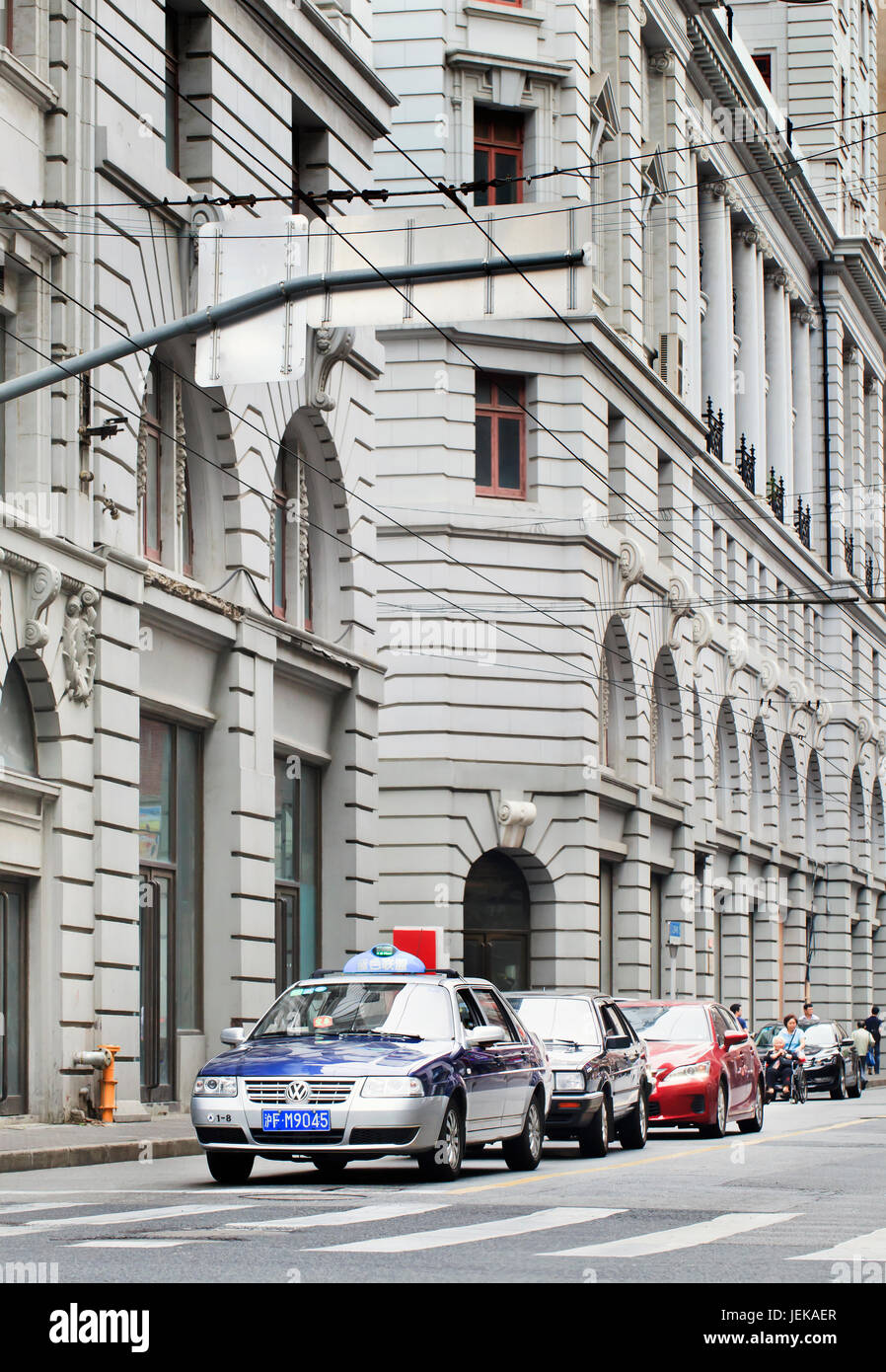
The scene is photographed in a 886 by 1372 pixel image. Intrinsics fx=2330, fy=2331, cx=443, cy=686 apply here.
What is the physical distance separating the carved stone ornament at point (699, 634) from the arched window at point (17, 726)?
28.9m

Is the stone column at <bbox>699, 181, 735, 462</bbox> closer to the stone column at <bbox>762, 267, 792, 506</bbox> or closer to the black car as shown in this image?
the stone column at <bbox>762, 267, 792, 506</bbox>

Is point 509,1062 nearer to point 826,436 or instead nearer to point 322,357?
point 322,357

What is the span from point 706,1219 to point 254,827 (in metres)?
15.4

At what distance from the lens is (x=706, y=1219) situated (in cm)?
1370

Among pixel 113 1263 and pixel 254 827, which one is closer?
Answer: pixel 113 1263

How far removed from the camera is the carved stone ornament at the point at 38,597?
22.8m

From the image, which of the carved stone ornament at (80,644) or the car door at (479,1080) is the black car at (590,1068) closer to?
the car door at (479,1080)

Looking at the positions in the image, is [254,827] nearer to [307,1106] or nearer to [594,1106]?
[594,1106]

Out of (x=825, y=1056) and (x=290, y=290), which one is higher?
(x=290, y=290)

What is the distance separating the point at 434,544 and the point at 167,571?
43.6 feet

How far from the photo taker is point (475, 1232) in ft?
40.5

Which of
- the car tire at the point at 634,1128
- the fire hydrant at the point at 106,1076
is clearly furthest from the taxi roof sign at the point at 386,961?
the fire hydrant at the point at 106,1076

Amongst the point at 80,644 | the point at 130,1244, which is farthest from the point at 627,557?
the point at 130,1244
